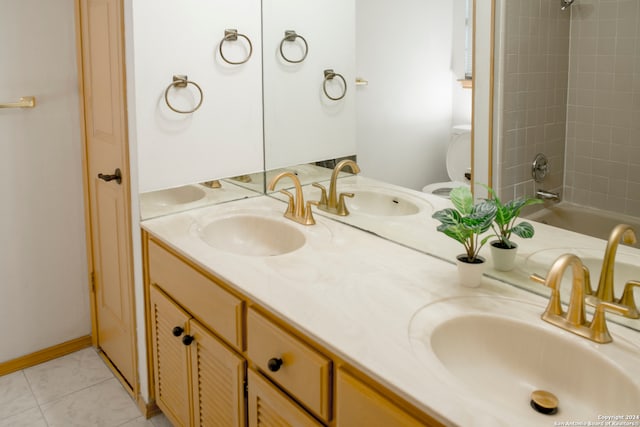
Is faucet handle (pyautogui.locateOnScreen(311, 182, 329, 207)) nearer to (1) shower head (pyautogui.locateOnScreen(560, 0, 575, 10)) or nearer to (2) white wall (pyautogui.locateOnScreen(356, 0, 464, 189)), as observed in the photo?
(2) white wall (pyautogui.locateOnScreen(356, 0, 464, 189))

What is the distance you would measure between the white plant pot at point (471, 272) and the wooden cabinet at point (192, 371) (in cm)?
61

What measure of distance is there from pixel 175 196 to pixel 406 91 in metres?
0.96

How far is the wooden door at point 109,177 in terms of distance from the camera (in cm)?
213

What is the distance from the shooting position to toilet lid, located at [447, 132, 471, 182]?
154 cm

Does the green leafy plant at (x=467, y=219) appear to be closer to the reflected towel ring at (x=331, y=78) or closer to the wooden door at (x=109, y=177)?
the reflected towel ring at (x=331, y=78)

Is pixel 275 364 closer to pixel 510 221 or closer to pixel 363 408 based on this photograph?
pixel 363 408

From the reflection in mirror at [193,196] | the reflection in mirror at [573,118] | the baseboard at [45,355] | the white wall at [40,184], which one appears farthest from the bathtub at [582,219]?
the baseboard at [45,355]

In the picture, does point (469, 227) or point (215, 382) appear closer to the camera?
point (469, 227)

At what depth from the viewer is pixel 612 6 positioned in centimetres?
117

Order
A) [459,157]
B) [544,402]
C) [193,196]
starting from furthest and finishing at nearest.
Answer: [193,196] < [459,157] < [544,402]

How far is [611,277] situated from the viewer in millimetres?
1233

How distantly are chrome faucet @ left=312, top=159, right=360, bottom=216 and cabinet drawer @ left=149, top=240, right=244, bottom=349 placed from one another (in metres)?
0.55

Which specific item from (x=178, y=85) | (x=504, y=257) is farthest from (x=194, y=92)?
(x=504, y=257)

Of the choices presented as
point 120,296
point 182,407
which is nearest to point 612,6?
point 182,407
